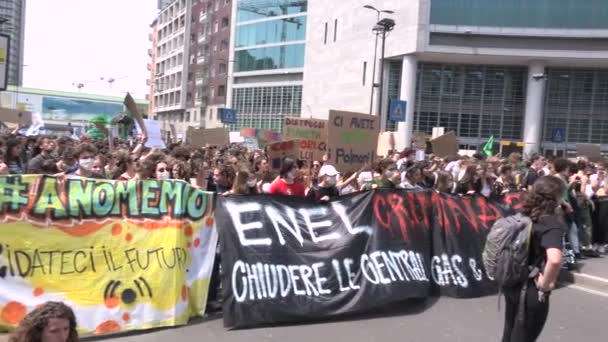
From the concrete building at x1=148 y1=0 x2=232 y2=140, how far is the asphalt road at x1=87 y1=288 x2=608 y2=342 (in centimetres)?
6485

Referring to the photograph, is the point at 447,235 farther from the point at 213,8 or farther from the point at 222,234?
the point at 213,8

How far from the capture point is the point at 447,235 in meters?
7.39

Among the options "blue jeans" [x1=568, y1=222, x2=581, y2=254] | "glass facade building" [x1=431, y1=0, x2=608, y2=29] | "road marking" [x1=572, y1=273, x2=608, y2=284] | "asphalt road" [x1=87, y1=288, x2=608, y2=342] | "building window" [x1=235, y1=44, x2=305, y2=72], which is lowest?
"asphalt road" [x1=87, y1=288, x2=608, y2=342]

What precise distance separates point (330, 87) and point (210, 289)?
5329 centimetres

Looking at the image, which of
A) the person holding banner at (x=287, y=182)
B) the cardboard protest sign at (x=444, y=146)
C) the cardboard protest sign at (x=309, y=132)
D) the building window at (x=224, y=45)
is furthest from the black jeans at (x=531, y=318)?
the building window at (x=224, y=45)

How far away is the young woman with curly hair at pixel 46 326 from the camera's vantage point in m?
2.34

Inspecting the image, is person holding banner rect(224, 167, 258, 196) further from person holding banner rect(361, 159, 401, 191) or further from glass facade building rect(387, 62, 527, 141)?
glass facade building rect(387, 62, 527, 141)

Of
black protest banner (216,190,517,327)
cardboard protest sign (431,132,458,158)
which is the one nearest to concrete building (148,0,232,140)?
cardboard protest sign (431,132,458,158)

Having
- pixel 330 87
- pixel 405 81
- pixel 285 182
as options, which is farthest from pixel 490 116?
pixel 285 182

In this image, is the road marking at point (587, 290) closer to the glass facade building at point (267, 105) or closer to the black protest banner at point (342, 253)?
the black protest banner at point (342, 253)

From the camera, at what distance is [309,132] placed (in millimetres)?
11867

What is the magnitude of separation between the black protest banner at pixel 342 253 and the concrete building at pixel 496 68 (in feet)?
130

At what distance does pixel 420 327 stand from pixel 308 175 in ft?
15.6

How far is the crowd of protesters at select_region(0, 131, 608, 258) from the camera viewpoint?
7352mm
